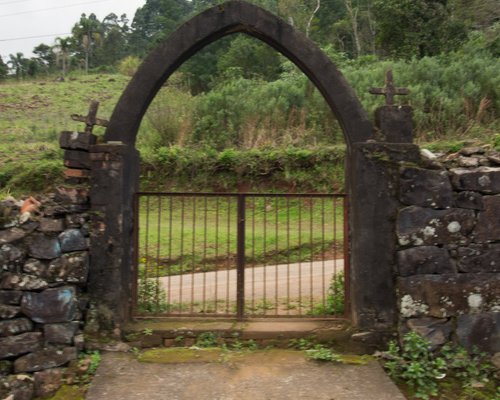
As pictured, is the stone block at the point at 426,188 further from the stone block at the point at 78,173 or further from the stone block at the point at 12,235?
the stone block at the point at 12,235

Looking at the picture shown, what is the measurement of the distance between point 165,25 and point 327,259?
29.4 metres

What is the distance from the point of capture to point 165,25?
3591 centimetres

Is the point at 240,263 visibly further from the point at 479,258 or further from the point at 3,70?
the point at 3,70

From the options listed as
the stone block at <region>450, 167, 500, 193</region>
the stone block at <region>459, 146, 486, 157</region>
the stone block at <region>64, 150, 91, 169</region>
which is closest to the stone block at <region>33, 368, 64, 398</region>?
the stone block at <region>64, 150, 91, 169</region>

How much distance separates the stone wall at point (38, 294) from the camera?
185 inches

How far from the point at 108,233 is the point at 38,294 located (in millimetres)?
841

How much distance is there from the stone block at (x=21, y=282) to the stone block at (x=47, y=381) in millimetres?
769

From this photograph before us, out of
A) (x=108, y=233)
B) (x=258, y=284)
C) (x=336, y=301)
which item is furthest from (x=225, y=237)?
(x=108, y=233)

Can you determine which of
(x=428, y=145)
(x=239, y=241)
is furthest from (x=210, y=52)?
(x=239, y=241)

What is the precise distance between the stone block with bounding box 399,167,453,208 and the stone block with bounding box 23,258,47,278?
11.4 feet

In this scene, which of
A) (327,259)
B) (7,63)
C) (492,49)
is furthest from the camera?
(7,63)

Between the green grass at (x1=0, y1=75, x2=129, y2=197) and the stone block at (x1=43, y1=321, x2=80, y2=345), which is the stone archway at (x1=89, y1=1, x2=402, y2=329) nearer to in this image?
the stone block at (x1=43, y1=321, x2=80, y2=345)

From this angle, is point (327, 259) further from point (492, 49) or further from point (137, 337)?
point (492, 49)

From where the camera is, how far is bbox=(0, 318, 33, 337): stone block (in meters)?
4.70
